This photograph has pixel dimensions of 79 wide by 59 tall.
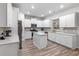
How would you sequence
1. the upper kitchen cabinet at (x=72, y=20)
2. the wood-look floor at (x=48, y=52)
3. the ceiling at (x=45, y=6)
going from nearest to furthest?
the wood-look floor at (x=48, y=52)
the upper kitchen cabinet at (x=72, y=20)
the ceiling at (x=45, y=6)

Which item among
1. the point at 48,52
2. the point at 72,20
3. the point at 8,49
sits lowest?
the point at 48,52

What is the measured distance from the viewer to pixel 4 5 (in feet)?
9.77

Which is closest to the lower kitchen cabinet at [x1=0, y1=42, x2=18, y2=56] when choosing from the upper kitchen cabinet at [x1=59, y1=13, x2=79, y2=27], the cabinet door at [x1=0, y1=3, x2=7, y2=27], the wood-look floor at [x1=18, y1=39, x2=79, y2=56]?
the cabinet door at [x1=0, y1=3, x2=7, y2=27]

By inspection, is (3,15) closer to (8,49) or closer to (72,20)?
(8,49)

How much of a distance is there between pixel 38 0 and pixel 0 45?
1449mm

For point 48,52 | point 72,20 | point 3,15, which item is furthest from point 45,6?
point 3,15

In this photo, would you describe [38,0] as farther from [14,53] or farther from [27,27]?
[27,27]

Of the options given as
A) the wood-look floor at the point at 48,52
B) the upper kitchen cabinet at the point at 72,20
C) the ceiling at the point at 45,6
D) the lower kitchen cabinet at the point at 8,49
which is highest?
the ceiling at the point at 45,6

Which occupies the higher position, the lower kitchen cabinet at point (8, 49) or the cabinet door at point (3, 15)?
the cabinet door at point (3, 15)

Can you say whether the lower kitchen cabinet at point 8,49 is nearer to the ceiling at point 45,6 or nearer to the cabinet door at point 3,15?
the cabinet door at point 3,15

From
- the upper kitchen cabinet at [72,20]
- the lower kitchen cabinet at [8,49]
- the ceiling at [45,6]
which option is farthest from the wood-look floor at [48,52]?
the ceiling at [45,6]

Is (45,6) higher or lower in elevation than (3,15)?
higher

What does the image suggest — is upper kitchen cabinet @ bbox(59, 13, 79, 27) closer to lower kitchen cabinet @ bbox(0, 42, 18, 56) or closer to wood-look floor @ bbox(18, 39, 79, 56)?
wood-look floor @ bbox(18, 39, 79, 56)

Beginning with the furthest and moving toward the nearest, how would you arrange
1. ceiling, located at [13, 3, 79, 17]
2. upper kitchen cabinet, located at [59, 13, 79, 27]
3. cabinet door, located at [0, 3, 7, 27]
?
ceiling, located at [13, 3, 79, 17], upper kitchen cabinet, located at [59, 13, 79, 27], cabinet door, located at [0, 3, 7, 27]
